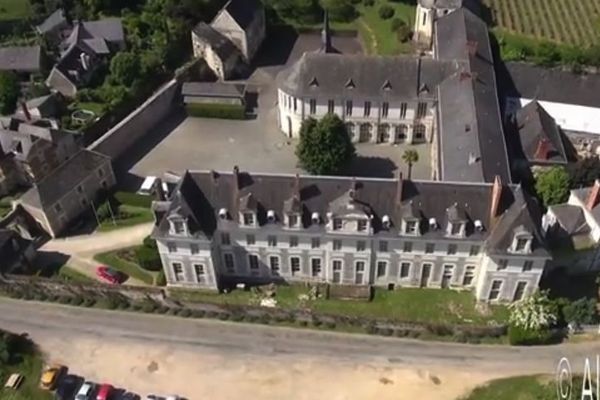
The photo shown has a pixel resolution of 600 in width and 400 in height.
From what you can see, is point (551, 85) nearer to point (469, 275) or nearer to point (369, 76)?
point (369, 76)

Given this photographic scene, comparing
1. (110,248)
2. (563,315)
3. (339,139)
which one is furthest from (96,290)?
(563,315)

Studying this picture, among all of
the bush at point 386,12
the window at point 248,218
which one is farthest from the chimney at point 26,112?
the bush at point 386,12

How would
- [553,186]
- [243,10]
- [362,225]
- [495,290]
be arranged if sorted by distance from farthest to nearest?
[243,10] → [553,186] → [495,290] → [362,225]

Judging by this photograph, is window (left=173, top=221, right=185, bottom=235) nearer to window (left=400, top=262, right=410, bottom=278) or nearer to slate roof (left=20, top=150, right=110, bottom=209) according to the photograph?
slate roof (left=20, top=150, right=110, bottom=209)

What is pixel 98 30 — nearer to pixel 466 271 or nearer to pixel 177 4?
pixel 177 4

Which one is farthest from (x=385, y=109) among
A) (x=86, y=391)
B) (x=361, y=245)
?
(x=86, y=391)

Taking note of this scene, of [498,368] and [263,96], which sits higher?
[263,96]
